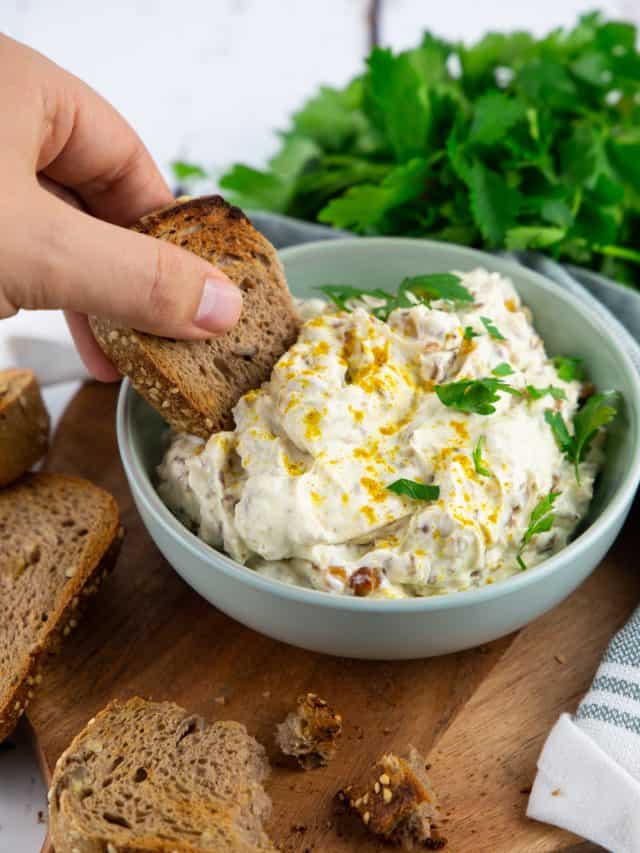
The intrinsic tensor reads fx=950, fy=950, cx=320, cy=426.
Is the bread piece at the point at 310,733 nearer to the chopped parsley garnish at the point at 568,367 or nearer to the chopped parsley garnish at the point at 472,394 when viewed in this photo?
the chopped parsley garnish at the point at 472,394

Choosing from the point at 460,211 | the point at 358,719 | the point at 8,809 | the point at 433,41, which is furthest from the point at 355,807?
the point at 433,41

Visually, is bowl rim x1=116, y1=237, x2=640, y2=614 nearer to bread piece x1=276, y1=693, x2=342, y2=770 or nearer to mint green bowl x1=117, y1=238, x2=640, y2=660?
mint green bowl x1=117, y1=238, x2=640, y2=660

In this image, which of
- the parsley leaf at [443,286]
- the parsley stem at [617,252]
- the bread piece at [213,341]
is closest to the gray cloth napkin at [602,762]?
the parsley leaf at [443,286]

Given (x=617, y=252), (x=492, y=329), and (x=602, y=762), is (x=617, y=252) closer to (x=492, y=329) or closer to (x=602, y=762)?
(x=492, y=329)

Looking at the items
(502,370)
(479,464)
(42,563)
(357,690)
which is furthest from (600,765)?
(42,563)

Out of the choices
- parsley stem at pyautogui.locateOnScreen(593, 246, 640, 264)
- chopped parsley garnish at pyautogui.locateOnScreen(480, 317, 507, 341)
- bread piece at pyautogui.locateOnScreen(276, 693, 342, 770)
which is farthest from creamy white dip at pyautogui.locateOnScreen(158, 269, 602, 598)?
parsley stem at pyautogui.locateOnScreen(593, 246, 640, 264)
